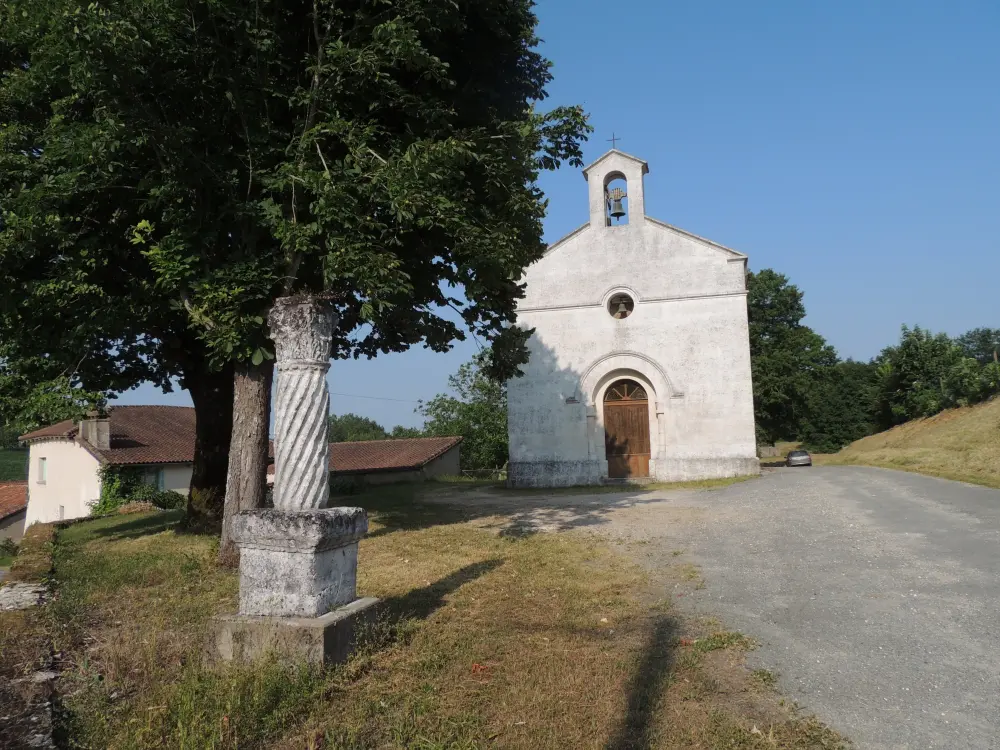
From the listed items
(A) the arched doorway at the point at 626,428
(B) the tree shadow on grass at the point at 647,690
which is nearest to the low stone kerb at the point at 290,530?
(B) the tree shadow on grass at the point at 647,690

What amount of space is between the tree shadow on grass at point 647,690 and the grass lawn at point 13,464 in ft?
183

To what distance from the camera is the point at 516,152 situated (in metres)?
8.92

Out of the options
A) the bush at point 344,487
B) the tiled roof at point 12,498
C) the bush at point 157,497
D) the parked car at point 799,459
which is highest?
the parked car at point 799,459

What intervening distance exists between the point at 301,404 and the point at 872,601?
5220 millimetres

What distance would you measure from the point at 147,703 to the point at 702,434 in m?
18.2

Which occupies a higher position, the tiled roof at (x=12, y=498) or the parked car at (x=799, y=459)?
the parked car at (x=799, y=459)

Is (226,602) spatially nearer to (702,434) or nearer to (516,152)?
(516,152)

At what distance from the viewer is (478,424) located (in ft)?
132

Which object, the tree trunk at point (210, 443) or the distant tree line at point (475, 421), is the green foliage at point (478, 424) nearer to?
the distant tree line at point (475, 421)

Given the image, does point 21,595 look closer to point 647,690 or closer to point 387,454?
point 647,690

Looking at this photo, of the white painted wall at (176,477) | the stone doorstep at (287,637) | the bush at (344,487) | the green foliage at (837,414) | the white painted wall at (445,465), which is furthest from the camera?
the green foliage at (837,414)

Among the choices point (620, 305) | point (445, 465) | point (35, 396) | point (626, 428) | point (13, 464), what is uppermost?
point (620, 305)

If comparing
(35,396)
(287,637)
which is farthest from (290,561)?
(35,396)

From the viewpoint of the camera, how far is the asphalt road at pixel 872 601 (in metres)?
3.76
